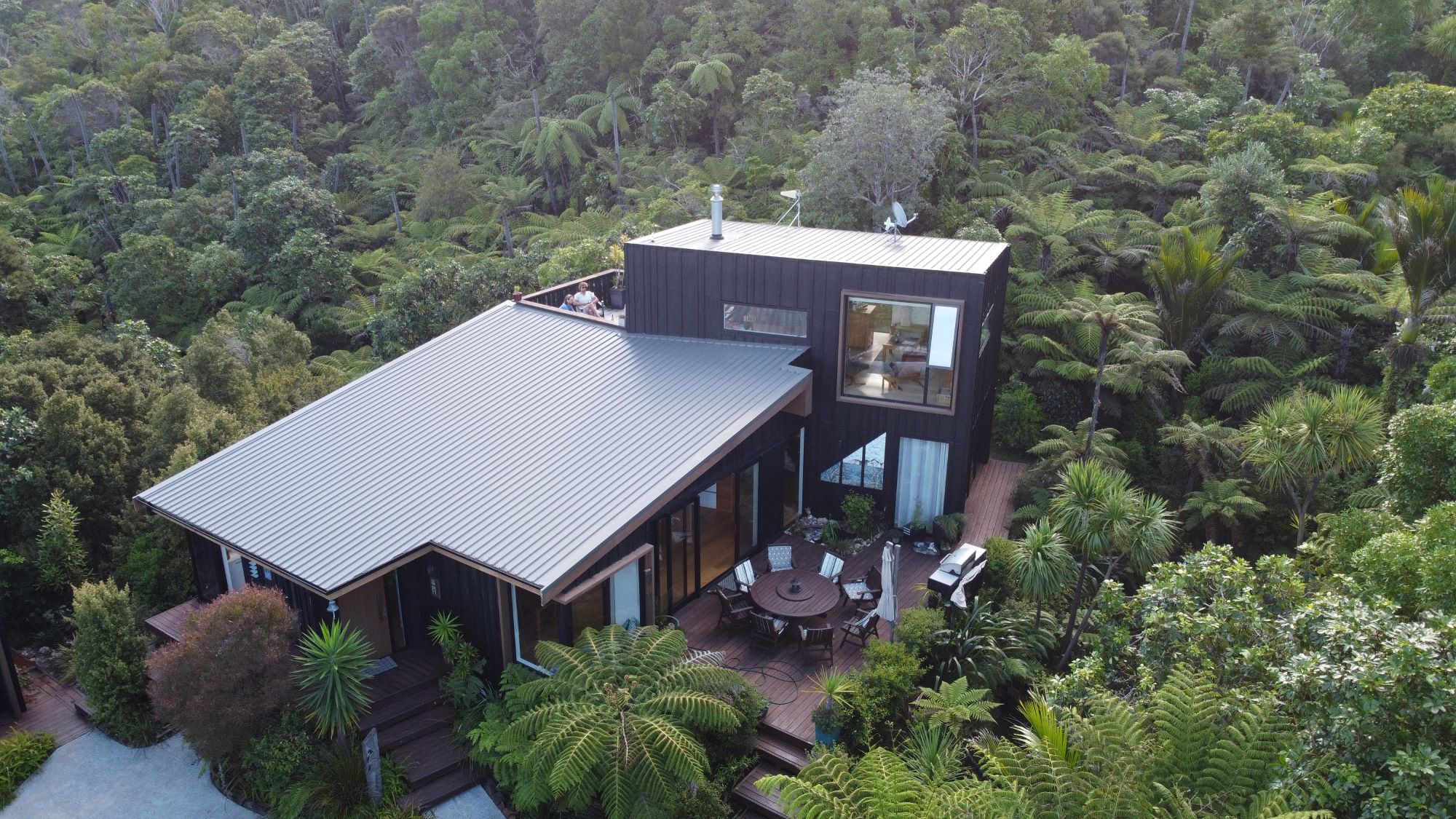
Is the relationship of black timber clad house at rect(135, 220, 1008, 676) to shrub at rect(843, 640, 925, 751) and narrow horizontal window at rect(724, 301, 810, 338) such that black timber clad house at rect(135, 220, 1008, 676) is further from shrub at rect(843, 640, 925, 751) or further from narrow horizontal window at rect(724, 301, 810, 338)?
shrub at rect(843, 640, 925, 751)

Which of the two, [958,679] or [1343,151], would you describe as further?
[1343,151]

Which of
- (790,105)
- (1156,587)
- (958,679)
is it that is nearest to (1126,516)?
(1156,587)

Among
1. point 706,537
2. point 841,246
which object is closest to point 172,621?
point 706,537

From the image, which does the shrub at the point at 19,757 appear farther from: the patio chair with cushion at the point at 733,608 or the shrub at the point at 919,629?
the shrub at the point at 919,629

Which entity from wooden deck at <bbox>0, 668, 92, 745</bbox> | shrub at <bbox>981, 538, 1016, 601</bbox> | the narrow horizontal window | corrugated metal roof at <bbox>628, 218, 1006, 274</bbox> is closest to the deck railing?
corrugated metal roof at <bbox>628, 218, 1006, 274</bbox>

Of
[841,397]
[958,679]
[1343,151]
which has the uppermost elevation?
[1343,151]

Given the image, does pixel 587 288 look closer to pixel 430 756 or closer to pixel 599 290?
pixel 599 290

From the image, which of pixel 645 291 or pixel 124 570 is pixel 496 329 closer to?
pixel 645 291
